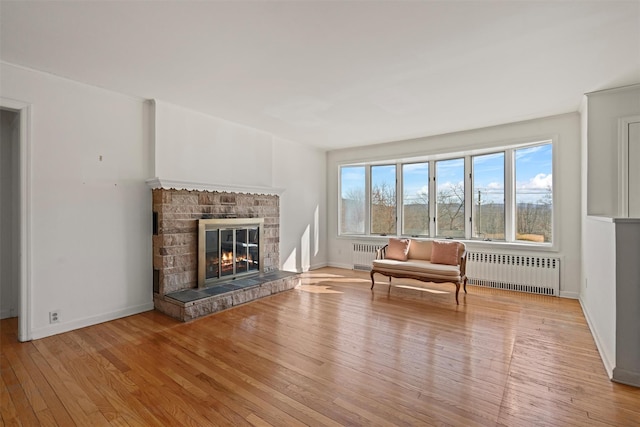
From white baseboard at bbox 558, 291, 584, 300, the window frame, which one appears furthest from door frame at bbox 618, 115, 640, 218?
white baseboard at bbox 558, 291, 584, 300

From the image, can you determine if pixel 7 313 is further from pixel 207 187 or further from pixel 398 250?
pixel 398 250

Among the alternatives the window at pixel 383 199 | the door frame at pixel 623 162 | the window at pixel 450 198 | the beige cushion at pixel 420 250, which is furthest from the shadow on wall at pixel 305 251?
the door frame at pixel 623 162

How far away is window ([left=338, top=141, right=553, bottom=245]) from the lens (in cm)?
493

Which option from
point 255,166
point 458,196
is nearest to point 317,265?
point 255,166

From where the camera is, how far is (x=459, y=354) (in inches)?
108

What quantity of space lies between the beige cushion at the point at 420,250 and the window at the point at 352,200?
1.65m

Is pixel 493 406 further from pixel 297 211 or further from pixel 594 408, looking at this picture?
pixel 297 211

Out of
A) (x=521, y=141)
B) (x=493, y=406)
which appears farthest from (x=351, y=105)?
(x=493, y=406)

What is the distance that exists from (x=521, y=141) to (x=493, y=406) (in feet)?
14.0

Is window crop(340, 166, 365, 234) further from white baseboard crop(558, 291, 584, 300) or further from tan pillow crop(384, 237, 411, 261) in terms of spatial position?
white baseboard crop(558, 291, 584, 300)

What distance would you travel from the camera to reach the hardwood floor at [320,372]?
6.38 feet

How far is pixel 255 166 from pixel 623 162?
16.3 feet

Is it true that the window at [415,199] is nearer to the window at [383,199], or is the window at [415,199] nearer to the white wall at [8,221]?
the window at [383,199]

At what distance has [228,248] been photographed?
15.2 feet
